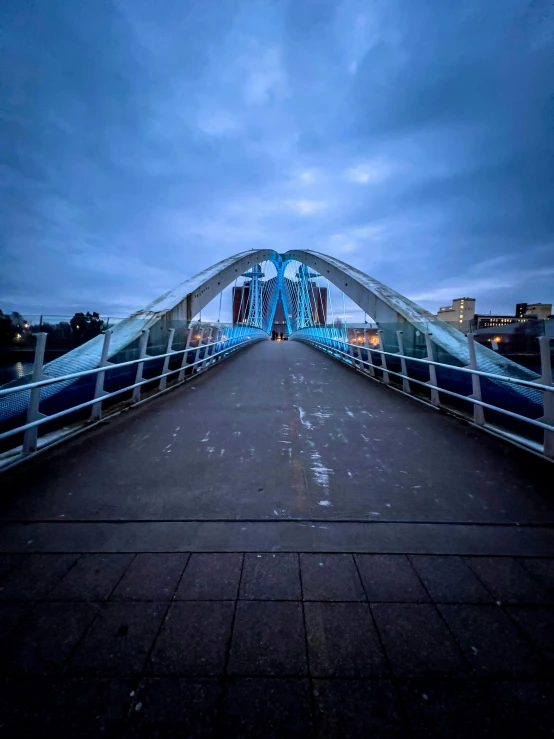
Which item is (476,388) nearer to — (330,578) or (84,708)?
(330,578)

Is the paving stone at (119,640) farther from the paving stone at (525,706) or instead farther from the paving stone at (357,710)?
the paving stone at (525,706)

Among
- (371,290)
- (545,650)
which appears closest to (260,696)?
(545,650)

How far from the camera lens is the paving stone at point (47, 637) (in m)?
1.46

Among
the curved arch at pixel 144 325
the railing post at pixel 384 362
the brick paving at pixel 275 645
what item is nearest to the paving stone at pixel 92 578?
the brick paving at pixel 275 645

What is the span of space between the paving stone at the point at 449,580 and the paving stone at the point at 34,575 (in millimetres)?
2288

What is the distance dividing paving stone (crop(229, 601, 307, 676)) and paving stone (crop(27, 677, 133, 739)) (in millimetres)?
454

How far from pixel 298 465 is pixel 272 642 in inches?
83.4

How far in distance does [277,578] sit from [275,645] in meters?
0.43

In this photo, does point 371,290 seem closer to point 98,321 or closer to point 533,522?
point 98,321

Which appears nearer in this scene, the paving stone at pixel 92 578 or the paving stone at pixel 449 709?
the paving stone at pixel 449 709

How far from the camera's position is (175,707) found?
4.22ft

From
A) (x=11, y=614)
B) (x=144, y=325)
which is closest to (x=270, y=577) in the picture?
(x=11, y=614)

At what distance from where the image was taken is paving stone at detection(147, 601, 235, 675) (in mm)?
1444

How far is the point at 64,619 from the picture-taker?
170cm
